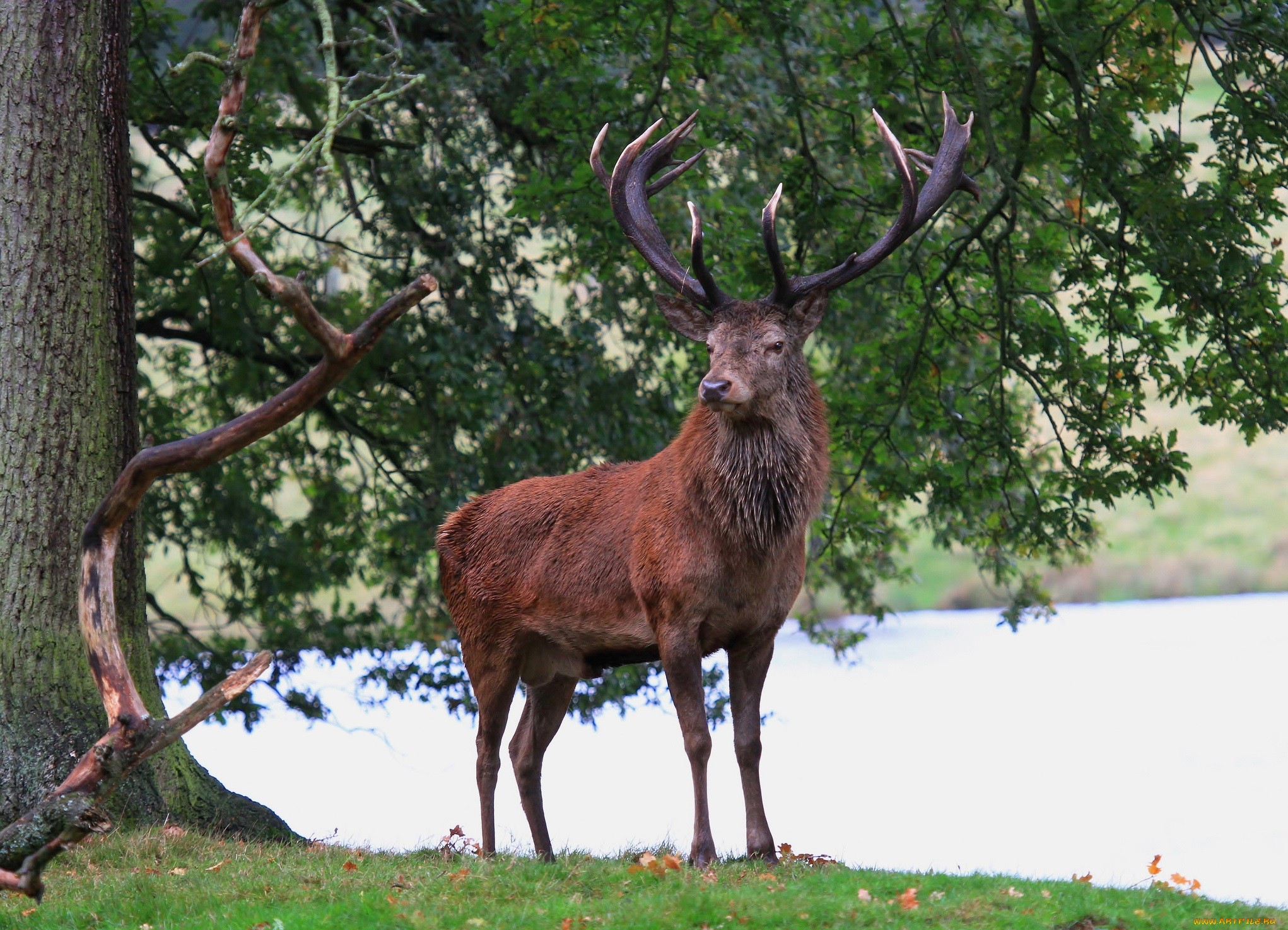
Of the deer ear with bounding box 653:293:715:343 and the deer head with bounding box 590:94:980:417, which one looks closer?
the deer head with bounding box 590:94:980:417

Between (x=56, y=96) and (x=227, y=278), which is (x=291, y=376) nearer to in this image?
(x=227, y=278)

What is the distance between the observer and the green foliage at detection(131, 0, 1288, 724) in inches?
318

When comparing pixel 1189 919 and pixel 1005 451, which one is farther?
pixel 1005 451

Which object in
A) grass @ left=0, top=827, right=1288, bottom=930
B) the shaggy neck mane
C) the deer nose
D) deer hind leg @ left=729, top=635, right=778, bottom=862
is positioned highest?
the deer nose

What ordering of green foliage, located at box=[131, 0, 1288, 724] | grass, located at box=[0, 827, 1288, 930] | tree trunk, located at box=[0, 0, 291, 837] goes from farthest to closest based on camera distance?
green foliage, located at box=[131, 0, 1288, 724] → tree trunk, located at box=[0, 0, 291, 837] → grass, located at box=[0, 827, 1288, 930]

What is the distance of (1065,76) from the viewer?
820cm

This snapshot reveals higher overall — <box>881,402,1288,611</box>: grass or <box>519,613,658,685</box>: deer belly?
<box>881,402,1288,611</box>: grass

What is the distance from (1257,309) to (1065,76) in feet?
5.85

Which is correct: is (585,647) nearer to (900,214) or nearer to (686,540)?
(686,540)

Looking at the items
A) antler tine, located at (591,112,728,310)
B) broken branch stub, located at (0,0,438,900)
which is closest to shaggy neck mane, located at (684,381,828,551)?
antler tine, located at (591,112,728,310)

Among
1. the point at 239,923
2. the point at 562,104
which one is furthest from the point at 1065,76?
the point at 239,923

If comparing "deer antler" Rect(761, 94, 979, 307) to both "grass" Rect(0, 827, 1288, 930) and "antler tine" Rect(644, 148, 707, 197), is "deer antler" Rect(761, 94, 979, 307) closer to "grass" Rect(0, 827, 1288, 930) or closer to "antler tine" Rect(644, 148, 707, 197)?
"antler tine" Rect(644, 148, 707, 197)

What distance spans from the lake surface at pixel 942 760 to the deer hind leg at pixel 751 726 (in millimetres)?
5467

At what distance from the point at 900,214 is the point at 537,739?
3018 millimetres
